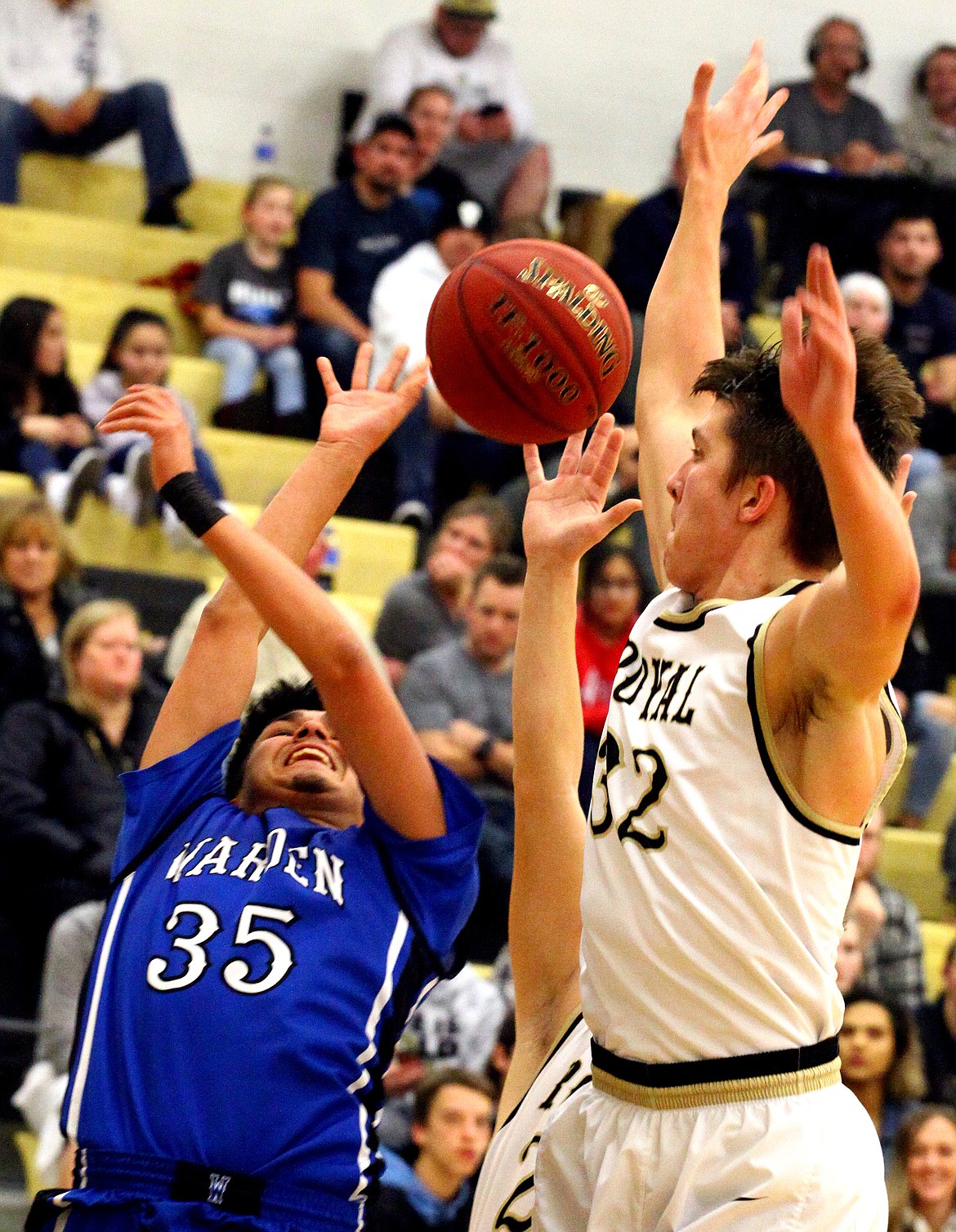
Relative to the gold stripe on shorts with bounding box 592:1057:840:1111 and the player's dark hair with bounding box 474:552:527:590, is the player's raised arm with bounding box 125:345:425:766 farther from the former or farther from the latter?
the player's dark hair with bounding box 474:552:527:590

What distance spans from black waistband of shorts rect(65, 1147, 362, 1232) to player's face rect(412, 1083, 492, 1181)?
2.48 m

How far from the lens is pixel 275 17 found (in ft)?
37.1

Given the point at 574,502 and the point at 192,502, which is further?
the point at 574,502

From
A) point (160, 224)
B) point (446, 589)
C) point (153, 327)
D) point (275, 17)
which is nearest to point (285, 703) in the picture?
point (446, 589)

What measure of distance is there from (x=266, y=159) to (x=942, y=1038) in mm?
6833

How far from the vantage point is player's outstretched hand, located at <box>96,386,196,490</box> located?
325 centimetres

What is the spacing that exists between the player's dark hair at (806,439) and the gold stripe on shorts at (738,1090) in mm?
775

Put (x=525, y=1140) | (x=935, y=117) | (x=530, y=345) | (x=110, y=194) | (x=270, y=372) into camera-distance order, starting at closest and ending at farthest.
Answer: (x=525, y=1140) < (x=530, y=345) < (x=270, y=372) < (x=110, y=194) < (x=935, y=117)

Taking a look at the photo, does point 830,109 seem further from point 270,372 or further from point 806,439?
point 806,439

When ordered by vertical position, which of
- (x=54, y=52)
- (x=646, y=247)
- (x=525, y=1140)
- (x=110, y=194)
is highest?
(x=54, y=52)

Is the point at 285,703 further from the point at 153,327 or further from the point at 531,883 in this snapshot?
the point at 153,327

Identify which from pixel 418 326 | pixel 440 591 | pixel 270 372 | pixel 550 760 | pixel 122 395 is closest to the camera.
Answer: pixel 550 760

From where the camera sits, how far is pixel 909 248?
10.1 metres

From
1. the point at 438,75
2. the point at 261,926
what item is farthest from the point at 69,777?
the point at 438,75
